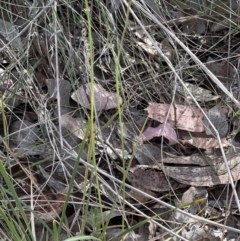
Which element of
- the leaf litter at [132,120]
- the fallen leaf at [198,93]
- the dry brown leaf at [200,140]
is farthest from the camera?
the fallen leaf at [198,93]

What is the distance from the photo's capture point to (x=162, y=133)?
1.38m

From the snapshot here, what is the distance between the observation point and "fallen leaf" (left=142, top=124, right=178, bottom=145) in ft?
4.52

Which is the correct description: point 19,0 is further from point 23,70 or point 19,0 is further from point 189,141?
point 189,141

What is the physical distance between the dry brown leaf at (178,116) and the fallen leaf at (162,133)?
24 mm

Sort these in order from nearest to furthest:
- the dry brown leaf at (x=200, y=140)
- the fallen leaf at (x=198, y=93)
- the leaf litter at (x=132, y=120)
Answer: the leaf litter at (x=132, y=120) → the dry brown leaf at (x=200, y=140) → the fallen leaf at (x=198, y=93)

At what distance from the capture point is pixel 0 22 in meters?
1.60

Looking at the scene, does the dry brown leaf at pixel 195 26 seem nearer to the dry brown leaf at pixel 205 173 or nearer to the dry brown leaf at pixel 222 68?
the dry brown leaf at pixel 222 68

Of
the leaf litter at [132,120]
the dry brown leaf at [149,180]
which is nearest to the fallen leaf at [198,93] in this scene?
the leaf litter at [132,120]

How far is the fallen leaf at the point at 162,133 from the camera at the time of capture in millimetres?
1379

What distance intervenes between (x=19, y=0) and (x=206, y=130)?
2.22 feet

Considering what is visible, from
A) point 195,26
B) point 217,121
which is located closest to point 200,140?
point 217,121

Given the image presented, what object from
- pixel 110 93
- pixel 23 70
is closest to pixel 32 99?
pixel 23 70

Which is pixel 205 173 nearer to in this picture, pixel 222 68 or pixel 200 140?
pixel 200 140

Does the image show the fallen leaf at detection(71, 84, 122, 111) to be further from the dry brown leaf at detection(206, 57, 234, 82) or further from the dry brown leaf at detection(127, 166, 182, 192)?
the dry brown leaf at detection(206, 57, 234, 82)
